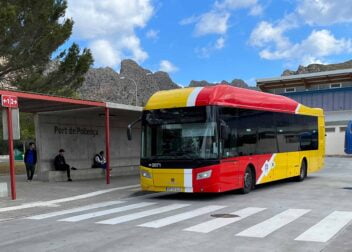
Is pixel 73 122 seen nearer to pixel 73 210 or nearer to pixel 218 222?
pixel 73 210

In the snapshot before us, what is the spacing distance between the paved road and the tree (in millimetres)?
12424

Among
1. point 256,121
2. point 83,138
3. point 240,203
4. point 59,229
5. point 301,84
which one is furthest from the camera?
point 301,84

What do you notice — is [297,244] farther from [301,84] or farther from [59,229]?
[301,84]

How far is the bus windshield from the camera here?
13.9 meters

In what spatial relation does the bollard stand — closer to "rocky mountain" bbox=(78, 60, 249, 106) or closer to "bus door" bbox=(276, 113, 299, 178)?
"bus door" bbox=(276, 113, 299, 178)

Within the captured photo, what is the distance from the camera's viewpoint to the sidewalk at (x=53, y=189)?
15.1m

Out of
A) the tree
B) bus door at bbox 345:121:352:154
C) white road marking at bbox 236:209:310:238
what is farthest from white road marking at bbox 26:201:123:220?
bus door at bbox 345:121:352:154

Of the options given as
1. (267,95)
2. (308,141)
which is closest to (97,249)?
(267,95)

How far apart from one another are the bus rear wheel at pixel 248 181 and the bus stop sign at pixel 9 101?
730 cm

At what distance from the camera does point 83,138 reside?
2344 cm

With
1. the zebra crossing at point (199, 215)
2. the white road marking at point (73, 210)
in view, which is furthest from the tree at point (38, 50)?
the zebra crossing at point (199, 215)

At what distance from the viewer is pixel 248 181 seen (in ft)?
51.2

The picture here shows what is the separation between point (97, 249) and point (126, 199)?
24.9 ft

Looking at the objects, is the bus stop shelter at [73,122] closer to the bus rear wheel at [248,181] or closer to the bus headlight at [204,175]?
the bus headlight at [204,175]
